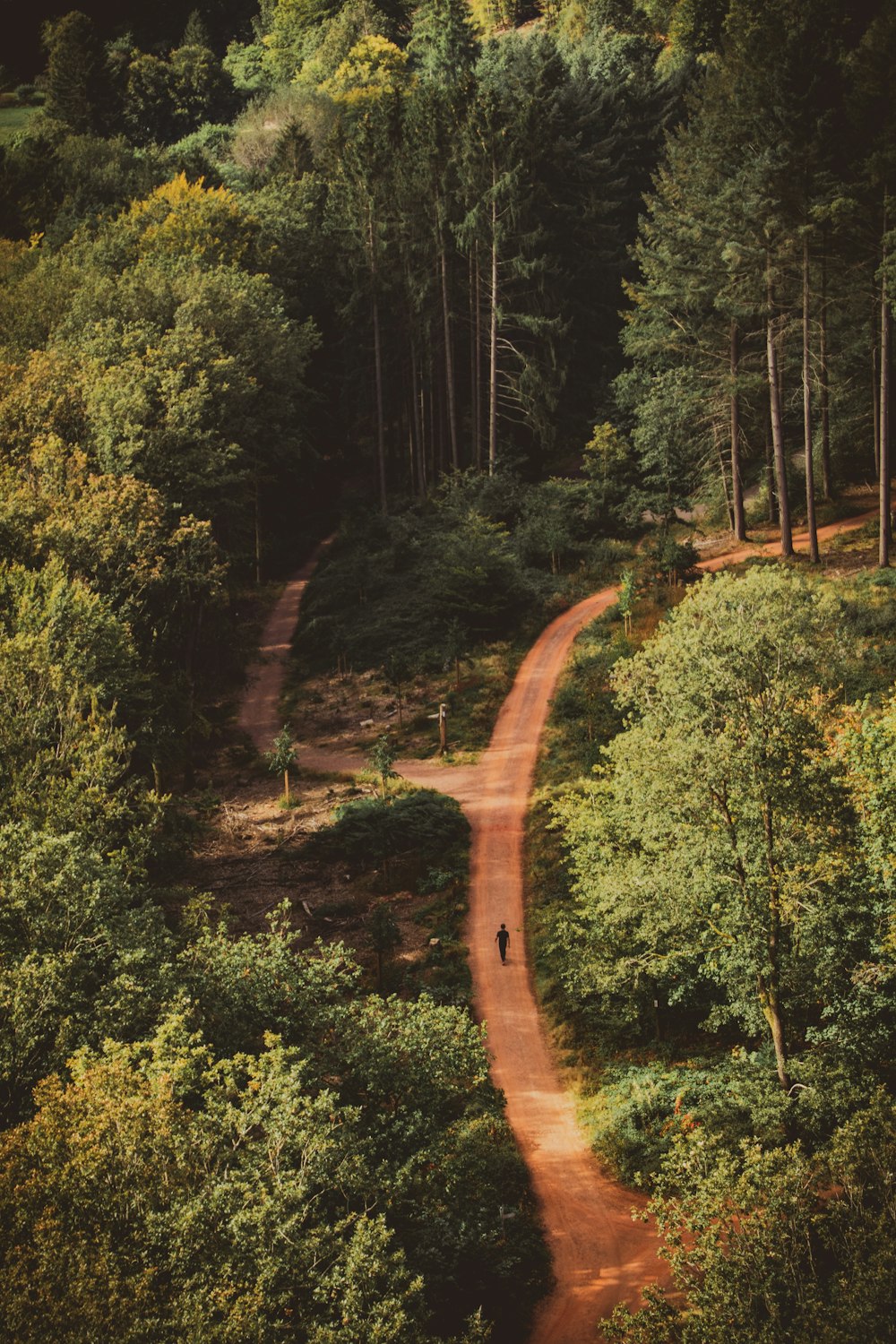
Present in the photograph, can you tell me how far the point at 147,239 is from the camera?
46.5 meters

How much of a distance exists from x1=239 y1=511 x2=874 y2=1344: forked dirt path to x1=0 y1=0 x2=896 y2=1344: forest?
1.58ft

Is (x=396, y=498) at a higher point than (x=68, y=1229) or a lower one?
higher

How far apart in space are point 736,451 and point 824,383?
4.03 metres

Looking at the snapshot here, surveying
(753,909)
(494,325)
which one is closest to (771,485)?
(494,325)

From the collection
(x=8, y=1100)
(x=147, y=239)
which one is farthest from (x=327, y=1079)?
(x=147, y=239)

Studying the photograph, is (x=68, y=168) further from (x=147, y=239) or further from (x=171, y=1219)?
(x=171, y=1219)

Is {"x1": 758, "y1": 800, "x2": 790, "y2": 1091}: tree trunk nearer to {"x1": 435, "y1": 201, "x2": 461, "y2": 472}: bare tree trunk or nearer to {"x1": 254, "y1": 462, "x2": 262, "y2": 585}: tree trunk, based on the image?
{"x1": 435, "y1": 201, "x2": 461, "y2": 472}: bare tree trunk

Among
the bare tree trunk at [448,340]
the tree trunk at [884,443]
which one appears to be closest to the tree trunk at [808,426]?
the tree trunk at [884,443]

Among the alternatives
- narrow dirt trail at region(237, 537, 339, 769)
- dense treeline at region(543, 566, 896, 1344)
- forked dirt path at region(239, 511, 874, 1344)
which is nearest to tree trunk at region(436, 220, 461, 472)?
narrow dirt trail at region(237, 537, 339, 769)

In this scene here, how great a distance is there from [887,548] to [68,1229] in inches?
1229

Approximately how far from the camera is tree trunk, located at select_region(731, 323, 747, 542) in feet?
131

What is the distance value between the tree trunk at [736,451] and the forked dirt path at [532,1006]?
1.64 metres

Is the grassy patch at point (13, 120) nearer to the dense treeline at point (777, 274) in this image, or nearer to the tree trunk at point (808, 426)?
the dense treeline at point (777, 274)

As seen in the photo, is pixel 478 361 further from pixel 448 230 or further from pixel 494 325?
pixel 448 230
